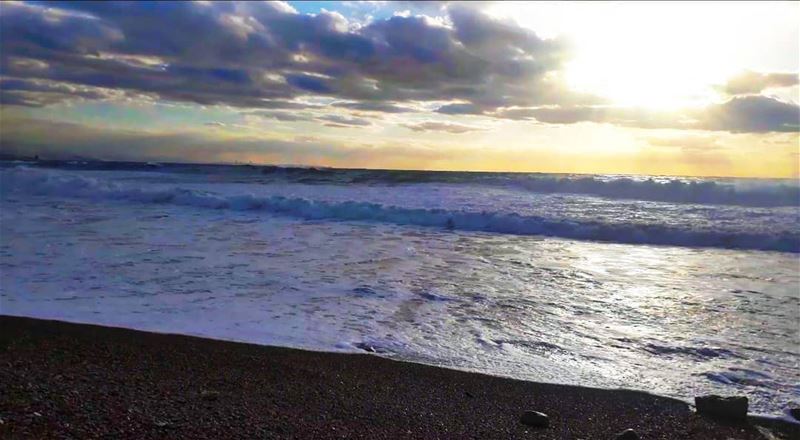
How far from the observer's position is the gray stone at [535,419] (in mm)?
4016

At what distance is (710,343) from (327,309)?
3.69 meters

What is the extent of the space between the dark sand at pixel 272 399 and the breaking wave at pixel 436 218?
421 inches

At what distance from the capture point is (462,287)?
807cm

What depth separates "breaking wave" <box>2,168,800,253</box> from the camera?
560 inches

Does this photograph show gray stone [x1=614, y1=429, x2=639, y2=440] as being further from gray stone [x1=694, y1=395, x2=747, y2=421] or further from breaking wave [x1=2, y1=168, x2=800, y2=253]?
breaking wave [x1=2, y1=168, x2=800, y2=253]

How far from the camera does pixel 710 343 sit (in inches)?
234

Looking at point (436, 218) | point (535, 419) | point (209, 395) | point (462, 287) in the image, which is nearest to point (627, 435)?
point (535, 419)

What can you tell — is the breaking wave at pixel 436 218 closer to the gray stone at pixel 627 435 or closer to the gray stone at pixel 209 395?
the gray stone at pixel 627 435

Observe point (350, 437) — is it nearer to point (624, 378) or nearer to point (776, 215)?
point (624, 378)

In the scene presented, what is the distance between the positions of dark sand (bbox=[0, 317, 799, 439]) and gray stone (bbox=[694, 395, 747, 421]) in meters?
0.08

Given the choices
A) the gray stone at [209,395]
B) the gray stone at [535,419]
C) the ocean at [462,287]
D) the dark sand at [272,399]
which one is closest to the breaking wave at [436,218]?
the ocean at [462,287]

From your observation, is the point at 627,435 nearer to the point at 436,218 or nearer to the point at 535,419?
the point at 535,419

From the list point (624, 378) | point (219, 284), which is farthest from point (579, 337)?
point (219, 284)

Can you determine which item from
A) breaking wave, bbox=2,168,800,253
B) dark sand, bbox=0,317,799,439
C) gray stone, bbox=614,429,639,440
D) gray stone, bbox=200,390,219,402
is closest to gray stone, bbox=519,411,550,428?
dark sand, bbox=0,317,799,439
